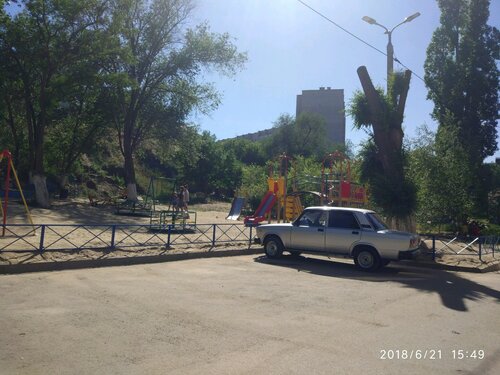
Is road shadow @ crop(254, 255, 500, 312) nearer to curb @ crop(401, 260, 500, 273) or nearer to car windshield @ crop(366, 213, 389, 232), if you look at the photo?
curb @ crop(401, 260, 500, 273)

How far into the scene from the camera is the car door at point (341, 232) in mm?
13117

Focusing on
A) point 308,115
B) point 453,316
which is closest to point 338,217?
point 453,316

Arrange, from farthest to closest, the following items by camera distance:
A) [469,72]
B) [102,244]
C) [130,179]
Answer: [469,72] < [130,179] < [102,244]

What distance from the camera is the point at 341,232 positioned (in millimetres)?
13266

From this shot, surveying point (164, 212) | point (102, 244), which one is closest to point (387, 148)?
point (164, 212)

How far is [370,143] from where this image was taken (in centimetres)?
1697

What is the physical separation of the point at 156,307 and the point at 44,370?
2.88 m

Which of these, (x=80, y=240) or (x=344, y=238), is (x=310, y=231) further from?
(x=80, y=240)

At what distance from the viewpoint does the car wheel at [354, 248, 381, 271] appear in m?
12.8

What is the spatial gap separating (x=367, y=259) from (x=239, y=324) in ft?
22.5

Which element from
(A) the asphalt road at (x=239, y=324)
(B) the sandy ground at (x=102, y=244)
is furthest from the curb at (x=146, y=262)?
(A) the asphalt road at (x=239, y=324)

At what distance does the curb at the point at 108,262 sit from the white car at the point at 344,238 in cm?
151

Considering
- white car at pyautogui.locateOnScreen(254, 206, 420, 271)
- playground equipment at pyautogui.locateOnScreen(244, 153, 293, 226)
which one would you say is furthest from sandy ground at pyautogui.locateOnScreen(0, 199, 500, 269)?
playground equipment at pyautogui.locateOnScreen(244, 153, 293, 226)

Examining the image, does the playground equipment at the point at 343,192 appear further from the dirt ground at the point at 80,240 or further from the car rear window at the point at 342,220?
the car rear window at the point at 342,220
